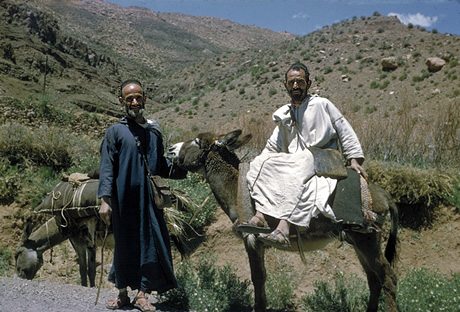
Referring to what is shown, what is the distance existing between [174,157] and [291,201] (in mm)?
1486

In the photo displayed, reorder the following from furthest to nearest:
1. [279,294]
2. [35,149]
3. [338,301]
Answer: [35,149] → [279,294] → [338,301]

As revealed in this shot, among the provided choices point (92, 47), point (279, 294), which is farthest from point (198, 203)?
point (92, 47)

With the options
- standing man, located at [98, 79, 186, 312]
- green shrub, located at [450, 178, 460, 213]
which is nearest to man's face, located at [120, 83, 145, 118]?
standing man, located at [98, 79, 186, 312]

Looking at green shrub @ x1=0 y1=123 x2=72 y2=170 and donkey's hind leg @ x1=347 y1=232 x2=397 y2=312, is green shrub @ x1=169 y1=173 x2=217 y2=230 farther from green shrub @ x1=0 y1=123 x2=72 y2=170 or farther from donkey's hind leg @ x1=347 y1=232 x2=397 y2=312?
donkey's hind leg @ x1=347 y1=232 x2=397 y2=312

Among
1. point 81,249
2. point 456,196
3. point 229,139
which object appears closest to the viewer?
point 229,139

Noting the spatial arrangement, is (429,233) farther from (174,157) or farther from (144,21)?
(144,21)

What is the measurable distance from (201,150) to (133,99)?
0.93 m

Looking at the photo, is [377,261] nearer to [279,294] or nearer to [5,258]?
[279,294]

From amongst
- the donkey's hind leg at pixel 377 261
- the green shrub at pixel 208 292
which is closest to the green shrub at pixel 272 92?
the green shrub at pixel 208 292

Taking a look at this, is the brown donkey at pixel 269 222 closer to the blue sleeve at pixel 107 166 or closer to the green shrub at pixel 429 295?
the green shrub at pixel 429 295

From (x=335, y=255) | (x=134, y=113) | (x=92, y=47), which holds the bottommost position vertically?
(x=335, y=255)

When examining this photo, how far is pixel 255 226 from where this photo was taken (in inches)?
204

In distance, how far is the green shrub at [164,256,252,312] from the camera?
19.6ft

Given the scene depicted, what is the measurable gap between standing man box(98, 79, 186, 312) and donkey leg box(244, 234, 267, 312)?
0.86 metres
